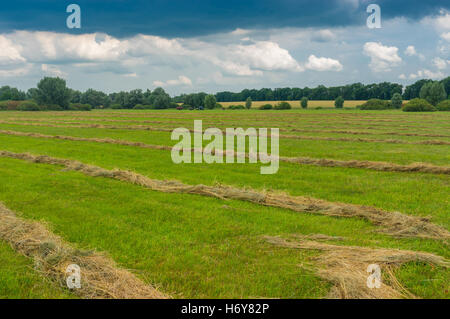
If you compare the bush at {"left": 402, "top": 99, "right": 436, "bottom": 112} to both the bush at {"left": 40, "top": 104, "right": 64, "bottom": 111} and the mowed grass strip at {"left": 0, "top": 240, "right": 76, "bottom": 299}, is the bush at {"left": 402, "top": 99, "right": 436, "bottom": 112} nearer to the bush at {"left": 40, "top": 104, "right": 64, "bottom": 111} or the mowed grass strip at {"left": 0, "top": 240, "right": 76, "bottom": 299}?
the mowed grass strip at {"left": 0, "top": 240, "right": 76, "bottom": 299}

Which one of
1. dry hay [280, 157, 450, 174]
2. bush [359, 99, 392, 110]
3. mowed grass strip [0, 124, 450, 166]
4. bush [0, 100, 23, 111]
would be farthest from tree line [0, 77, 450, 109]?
dry hay [280, 157, 450, 174]

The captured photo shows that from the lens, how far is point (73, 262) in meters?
6.43

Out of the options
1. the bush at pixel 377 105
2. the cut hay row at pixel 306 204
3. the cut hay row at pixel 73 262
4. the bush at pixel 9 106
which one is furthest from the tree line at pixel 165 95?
the cut hay row at pixel 73 262

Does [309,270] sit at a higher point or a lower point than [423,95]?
lower

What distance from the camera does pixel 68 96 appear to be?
398ft

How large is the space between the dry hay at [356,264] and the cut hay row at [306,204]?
4.88 ft

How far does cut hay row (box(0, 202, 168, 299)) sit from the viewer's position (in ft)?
18.3

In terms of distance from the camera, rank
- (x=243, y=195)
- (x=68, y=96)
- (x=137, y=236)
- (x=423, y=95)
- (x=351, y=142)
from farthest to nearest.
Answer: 1. (x=68, y=96)
2. (x=423, y=95)
3. (x=351, y=142)
4. (x=243, y=195)
5. (x=137, y=236)

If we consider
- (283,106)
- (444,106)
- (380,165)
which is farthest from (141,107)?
(380,165)

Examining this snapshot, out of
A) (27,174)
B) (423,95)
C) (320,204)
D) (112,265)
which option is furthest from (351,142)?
(423,95)
